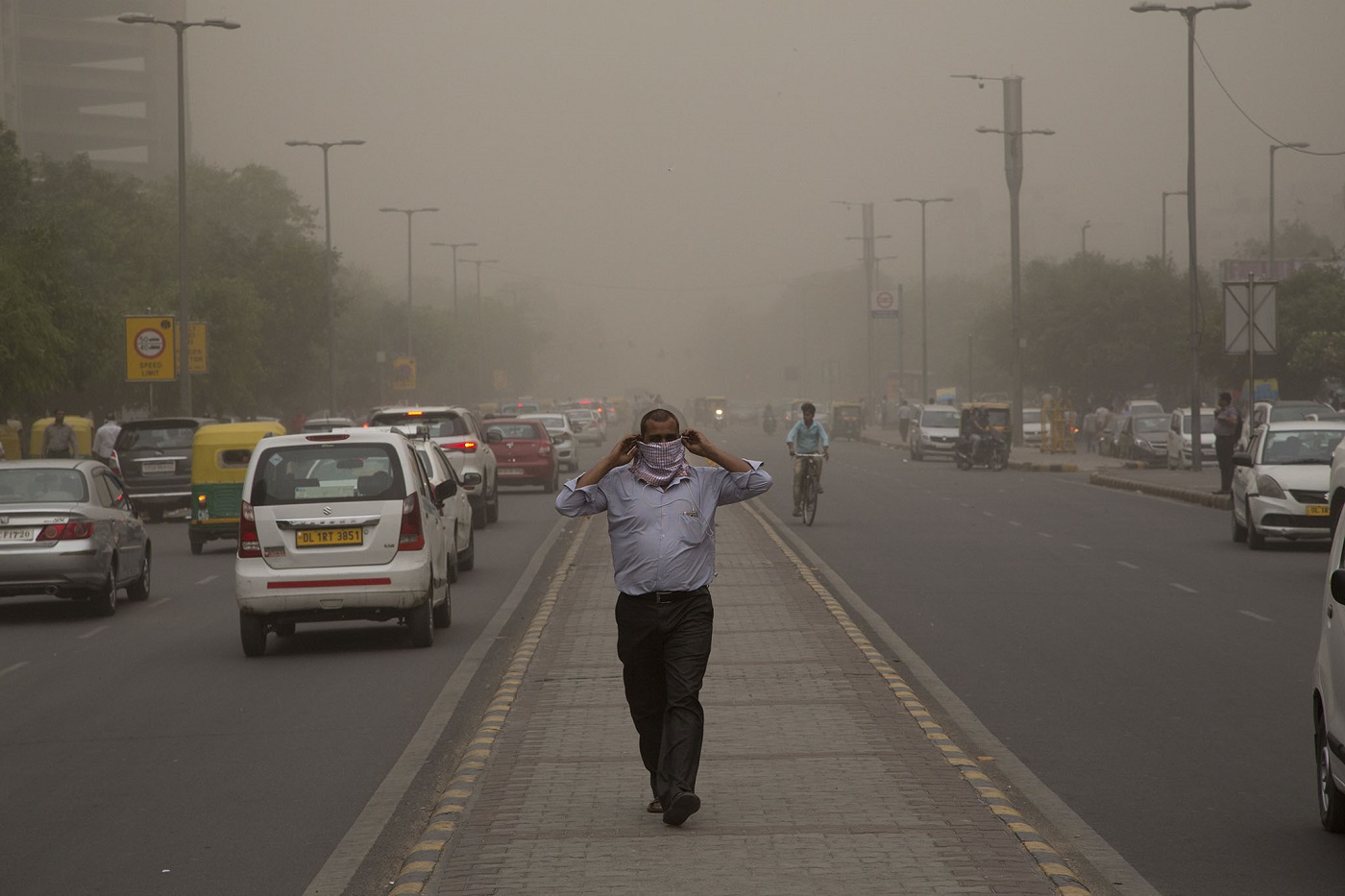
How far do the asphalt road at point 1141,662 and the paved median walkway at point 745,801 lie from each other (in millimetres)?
540

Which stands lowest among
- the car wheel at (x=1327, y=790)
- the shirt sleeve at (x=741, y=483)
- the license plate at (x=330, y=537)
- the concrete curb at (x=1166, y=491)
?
the concrete curb at (x=1166, y=491)

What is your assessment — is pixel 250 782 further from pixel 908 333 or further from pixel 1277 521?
pixel 908 333

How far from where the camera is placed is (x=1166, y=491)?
35688 millimetres

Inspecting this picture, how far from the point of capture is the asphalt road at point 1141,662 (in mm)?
7504

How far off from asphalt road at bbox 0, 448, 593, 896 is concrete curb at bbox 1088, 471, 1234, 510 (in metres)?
18.0

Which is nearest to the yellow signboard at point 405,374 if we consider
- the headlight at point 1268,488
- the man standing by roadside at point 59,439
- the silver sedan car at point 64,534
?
the man standing by roadside at point 59,439

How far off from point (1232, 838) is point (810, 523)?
68.1ft

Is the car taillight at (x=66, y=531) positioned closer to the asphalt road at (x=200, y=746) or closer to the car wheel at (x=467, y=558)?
the asphalt road at (x=200, y=746)

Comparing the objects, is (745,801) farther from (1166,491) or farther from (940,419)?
(940,419)

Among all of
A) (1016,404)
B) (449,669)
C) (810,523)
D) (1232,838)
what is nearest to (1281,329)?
(1016,404)

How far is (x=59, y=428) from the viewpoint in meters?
34.2

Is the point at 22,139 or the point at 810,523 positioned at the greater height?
the point at 22,139

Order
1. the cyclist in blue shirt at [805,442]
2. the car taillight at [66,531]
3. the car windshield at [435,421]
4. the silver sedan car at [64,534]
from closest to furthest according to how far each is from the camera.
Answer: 1. the silver sedan car at [64,534]
2. the car taillight at [66,531]
3. the cyclist in blue shirt at [805,442]
4. the car windshield at [435,421]

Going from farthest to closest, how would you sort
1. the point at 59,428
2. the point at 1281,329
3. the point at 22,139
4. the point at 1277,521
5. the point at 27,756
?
the point at 22,139, the point at 1281,329, the point at 59,428, the point at 1277,521, the point at 27,756
